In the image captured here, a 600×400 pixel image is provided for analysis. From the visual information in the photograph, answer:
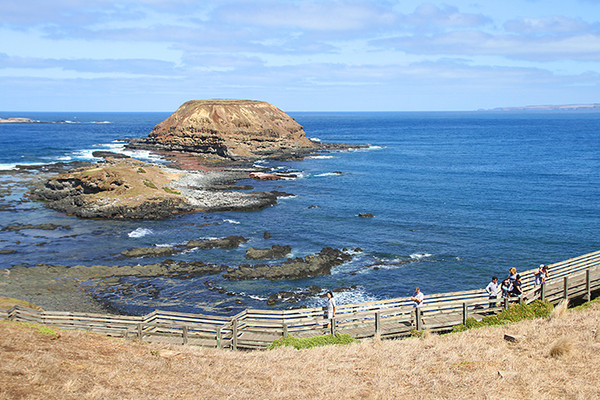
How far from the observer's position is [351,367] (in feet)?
50.0

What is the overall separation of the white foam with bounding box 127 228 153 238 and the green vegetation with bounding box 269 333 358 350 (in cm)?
2863

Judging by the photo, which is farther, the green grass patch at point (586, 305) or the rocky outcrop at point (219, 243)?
the rocky outcrop at point (219, 243)

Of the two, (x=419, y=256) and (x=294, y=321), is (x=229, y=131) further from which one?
(x=294, y=321)

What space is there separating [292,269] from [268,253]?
A: 3836mm

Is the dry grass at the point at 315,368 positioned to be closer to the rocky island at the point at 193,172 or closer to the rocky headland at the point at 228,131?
the rocky island at the point at 193,172

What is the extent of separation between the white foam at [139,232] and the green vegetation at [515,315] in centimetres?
3166

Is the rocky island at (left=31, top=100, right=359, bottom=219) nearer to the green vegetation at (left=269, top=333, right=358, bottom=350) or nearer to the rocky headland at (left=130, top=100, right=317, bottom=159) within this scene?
the rocky headland at (left=130, top=100, right=317, bottom=159)

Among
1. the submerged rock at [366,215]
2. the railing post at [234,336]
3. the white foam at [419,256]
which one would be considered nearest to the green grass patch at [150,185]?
the submerged rock at [366,215]

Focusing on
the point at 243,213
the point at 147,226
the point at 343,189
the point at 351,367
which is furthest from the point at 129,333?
the point at 343,189

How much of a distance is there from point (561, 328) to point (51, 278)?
30.1 m

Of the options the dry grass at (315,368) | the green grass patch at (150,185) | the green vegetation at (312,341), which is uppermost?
the green grass patch at (150,185)

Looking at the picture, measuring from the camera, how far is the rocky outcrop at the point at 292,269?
33.3m

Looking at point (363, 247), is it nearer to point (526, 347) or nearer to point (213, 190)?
point (526, 347)

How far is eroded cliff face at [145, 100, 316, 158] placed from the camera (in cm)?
10162
